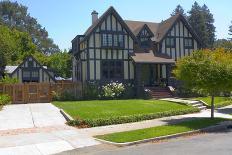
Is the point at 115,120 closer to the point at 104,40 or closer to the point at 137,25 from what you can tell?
the point at 104,40

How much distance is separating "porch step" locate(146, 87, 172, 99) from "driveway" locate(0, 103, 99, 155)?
42.2 ft

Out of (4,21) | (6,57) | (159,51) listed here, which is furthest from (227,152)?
(4,21)

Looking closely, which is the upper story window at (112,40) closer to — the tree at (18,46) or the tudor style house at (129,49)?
the tudor style house at (129,49)

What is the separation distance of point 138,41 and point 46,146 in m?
24.5

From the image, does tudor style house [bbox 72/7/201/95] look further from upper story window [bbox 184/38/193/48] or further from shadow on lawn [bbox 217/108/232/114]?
shadow on lawn [bbox 217/108/232/114]

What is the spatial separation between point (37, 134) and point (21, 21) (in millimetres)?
76485

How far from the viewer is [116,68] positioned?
3666 cm

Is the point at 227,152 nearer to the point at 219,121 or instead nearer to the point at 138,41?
the point at 219,121

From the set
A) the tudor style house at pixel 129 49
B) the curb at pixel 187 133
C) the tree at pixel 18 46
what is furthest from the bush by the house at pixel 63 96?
the tree at pixel 18 46

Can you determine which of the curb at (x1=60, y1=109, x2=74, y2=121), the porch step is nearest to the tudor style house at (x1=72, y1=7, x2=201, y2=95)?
the porch step

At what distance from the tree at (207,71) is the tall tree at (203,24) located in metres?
53.2

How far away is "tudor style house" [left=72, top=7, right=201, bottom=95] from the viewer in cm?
3569

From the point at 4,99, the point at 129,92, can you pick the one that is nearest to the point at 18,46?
the point at 129,92

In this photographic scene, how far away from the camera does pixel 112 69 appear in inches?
1435
